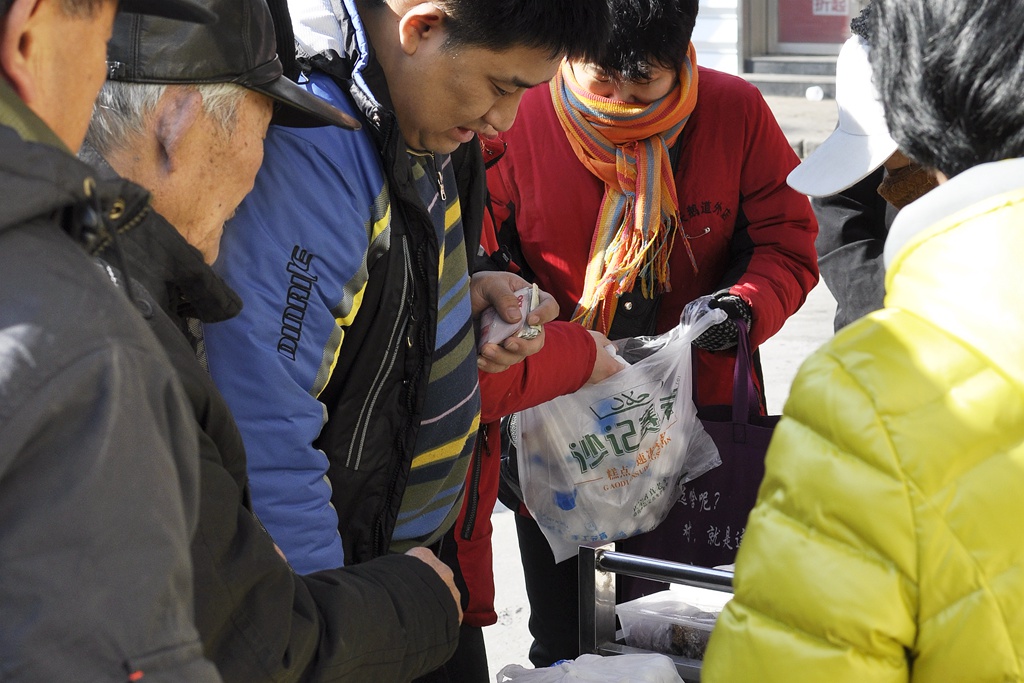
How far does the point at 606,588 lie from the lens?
1815 millimetres

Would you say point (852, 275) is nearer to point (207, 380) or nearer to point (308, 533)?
point (308, 533)

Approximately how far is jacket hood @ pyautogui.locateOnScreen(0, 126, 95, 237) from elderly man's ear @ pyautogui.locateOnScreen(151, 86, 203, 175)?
0.50 m

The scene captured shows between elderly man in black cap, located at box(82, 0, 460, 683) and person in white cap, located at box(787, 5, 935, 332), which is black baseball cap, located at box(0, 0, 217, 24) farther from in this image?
person in white cap, located at box(787, 5, 935, 332)

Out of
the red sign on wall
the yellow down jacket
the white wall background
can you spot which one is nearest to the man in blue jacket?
the yellow down jacket

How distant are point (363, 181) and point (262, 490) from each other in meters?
0.47

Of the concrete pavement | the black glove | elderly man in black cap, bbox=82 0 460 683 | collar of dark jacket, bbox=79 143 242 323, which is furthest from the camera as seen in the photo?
the concrete pavement

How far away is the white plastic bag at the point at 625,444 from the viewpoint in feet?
7.20

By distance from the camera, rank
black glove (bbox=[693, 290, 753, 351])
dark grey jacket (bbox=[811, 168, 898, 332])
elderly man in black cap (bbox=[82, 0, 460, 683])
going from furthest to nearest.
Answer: dark grey jacket (bbox=[811, 168, 898, 332]) < black glove (bbox=[693, 290, 753, 351]) < elderly man in black cap (bbox=[82, 0, 460, 683])

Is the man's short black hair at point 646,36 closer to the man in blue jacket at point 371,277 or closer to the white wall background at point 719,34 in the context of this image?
the man in blue jacket at point 371,277

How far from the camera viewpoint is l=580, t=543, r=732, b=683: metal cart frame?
171 centimetres

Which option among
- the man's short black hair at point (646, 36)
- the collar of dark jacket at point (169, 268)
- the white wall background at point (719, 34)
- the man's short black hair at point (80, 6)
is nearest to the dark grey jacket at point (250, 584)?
the collar of dark jacket at point (169, 268)

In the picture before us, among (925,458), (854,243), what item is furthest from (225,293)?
(854,243)

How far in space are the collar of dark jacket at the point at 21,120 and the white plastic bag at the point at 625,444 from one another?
1512mm

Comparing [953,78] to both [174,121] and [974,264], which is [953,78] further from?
[174,121]
